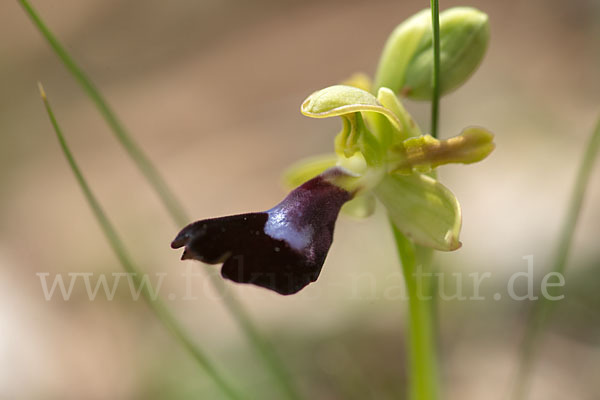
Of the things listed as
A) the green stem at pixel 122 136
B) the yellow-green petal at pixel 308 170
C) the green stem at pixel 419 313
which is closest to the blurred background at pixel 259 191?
the green stem at pixel 122 136

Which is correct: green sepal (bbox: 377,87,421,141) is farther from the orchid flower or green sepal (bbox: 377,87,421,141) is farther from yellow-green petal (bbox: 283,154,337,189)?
yellow-green petal (bbox: 283,154,337,189)

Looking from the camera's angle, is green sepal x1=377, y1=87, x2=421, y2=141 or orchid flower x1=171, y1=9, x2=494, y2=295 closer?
orchid flower x1=171, y1=9, x2=494, y2=295

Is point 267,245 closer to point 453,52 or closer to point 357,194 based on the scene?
point 357,194

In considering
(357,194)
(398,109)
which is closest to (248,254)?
(357,194)

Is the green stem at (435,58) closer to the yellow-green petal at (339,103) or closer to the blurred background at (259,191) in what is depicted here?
the yellow-green petal at (339,103)

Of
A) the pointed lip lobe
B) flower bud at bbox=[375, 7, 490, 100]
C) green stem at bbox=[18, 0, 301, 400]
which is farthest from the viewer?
green stem at bbox=[18, 0, 301, 400]

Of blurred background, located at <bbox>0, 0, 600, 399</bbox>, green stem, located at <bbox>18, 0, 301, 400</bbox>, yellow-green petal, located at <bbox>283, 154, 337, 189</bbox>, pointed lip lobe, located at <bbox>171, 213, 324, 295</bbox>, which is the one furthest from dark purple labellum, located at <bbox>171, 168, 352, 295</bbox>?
blurred background, located at <bbox>0, 0, 600, 399</bbox>
